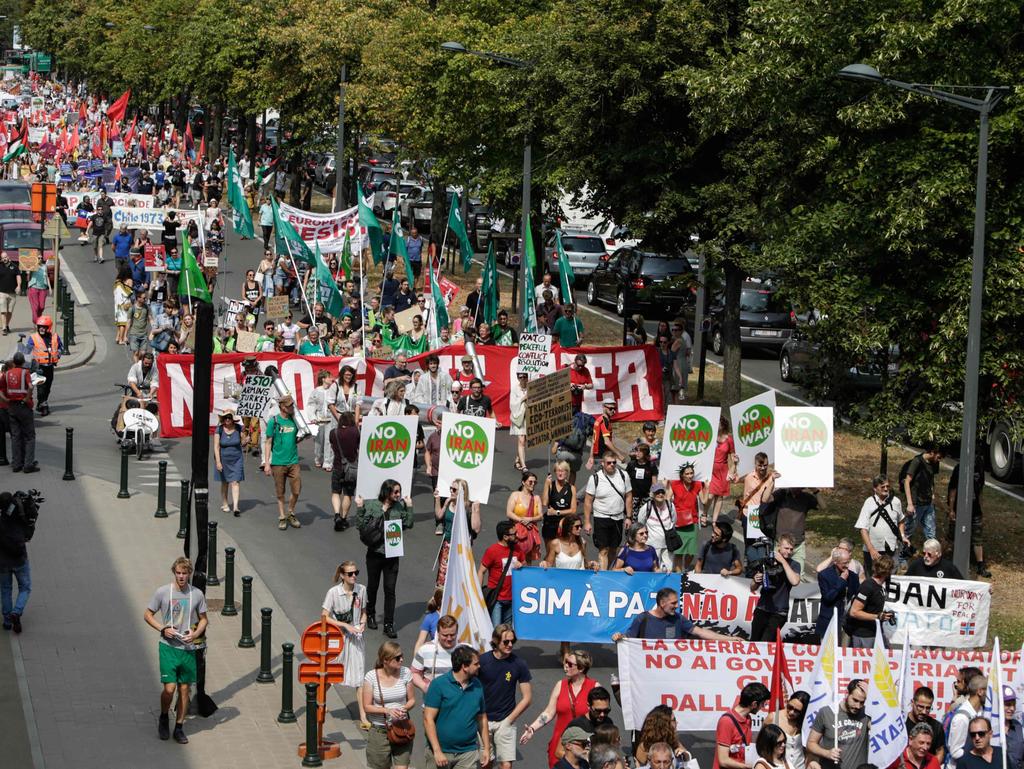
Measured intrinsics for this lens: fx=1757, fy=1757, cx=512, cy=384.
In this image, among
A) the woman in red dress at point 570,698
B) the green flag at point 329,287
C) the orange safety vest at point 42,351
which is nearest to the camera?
the woman in red dress at point 570,698

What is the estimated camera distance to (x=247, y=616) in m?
16.0

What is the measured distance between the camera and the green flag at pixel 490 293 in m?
31.8

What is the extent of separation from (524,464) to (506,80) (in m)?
8.63

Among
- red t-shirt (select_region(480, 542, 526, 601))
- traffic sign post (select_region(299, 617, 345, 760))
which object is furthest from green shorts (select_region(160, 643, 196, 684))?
red t-shirt (select_region(480, 542, 526, 601))

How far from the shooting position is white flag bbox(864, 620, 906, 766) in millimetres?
12242

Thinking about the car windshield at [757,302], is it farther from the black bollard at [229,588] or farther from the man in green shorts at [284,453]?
the black bollard at [229,588]

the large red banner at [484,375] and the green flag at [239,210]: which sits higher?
the green flag at [239,210]

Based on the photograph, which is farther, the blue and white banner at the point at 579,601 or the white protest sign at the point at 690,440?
the white protest sign at the point at 690,440

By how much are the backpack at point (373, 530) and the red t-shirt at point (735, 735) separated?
16.1ft

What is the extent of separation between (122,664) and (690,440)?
7237 millimetres

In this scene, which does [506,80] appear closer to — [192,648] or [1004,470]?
[1004,470]

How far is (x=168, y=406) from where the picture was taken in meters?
23.0

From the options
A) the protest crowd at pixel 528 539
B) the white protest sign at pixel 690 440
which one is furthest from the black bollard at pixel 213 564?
the white protest sign at pixel 690 440

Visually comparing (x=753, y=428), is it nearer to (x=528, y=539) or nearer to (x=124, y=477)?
(x=528, y=539)
